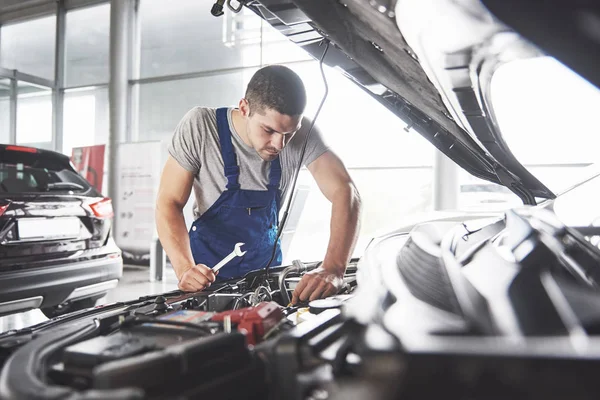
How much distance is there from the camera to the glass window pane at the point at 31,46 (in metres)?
8.01

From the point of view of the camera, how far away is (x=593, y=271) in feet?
2.65

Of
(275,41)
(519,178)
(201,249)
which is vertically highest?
(275,41)

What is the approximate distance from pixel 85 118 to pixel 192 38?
95.3 inches

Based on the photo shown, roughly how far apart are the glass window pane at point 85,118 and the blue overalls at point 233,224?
6.14m

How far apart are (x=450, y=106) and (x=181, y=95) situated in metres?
6.30

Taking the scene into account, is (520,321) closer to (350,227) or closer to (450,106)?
(450,106)

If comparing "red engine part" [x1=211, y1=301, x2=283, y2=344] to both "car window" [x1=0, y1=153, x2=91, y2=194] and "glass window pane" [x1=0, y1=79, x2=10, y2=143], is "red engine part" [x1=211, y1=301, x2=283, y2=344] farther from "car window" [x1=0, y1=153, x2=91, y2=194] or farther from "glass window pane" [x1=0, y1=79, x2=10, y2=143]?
"glass window pane" [x1=0, y1=79, x2=10, y2=143]

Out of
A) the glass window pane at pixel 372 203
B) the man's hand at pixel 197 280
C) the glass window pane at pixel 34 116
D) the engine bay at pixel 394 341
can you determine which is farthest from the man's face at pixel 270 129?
Result: the glass window pane at pixel 34 116

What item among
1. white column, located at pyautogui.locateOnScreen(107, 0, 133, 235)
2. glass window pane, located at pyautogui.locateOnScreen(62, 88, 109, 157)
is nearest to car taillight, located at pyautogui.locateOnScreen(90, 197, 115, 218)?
white column, located at pyautogui.locateOnScreen(107, 0, 133, 235)

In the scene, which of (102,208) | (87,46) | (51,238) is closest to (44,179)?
(102,208)

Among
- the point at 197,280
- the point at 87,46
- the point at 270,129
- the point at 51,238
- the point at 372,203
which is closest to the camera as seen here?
the point at 197,280

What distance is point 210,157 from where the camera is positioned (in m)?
1.98

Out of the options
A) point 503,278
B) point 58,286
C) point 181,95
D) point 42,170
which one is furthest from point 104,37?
point 503,278

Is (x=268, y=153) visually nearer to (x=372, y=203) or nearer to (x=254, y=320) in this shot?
(x=254, y=320)
